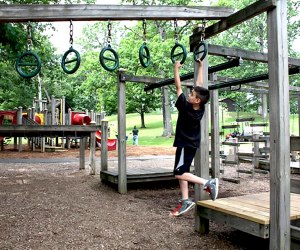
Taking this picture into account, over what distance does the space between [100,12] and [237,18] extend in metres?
1.55

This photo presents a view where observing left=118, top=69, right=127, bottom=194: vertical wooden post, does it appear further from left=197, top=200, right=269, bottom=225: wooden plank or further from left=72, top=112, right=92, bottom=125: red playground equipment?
left=72, top=112, right=92, bottom=125: red playground equipment

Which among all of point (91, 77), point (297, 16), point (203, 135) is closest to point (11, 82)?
point (91, 77)

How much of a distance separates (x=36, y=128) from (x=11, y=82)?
37.5ft

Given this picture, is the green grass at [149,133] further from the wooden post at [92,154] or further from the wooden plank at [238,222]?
the wooden plank at [238,222]

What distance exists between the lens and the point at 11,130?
27.0 ft

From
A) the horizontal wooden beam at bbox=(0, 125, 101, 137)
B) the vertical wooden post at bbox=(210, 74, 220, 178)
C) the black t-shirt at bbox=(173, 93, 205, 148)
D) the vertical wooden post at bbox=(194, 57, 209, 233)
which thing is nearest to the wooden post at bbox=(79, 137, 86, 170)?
the horizontal wooden beam at bbox=(0, 125, 101, 137)

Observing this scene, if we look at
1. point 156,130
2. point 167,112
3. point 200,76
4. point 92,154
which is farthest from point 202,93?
point 156,130

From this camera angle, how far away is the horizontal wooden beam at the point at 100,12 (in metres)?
3.71

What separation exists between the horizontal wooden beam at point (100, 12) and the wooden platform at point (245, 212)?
2257 millimetres

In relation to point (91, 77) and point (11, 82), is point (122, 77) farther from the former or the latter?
point (91, 77)

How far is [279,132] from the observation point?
3303 mm

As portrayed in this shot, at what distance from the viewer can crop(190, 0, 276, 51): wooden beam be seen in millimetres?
3401

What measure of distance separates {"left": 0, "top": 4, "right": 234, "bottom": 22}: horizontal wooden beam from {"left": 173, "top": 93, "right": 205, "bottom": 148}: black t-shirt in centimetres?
99

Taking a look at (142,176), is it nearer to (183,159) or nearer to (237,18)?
(183,159)
